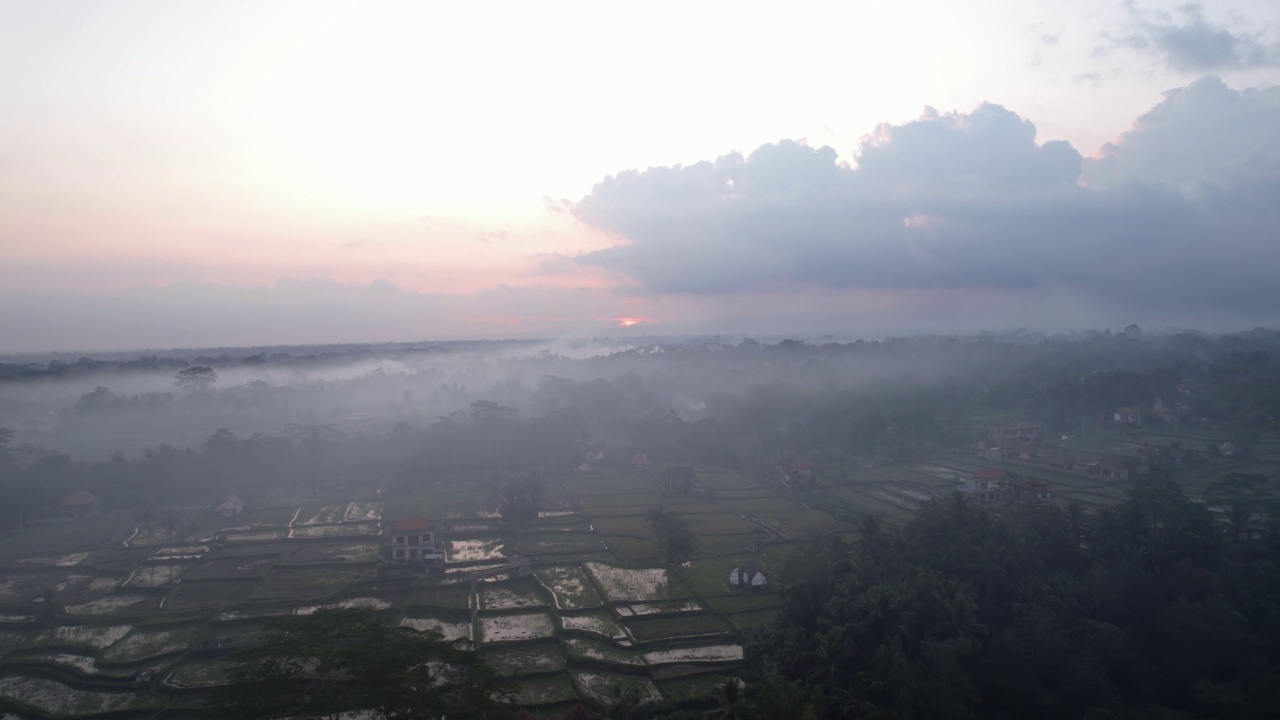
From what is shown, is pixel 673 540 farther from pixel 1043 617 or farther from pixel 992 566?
pixel 1043 617

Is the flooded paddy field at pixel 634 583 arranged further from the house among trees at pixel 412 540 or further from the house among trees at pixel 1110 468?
the house among trees at pixel 1110 468

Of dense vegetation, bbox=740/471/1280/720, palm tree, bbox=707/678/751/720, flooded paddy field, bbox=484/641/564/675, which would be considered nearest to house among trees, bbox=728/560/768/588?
dense vegetation, bbox=740/471/1280/720

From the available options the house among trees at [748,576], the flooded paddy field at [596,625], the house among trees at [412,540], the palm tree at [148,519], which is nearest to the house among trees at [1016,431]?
the house among trees at [748,576]

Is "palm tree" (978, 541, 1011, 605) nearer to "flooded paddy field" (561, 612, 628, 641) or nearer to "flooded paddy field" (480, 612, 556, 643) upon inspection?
"flooded paddy field" (561, 612, 628, 641)

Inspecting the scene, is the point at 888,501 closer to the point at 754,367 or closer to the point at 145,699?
the point at 145,699

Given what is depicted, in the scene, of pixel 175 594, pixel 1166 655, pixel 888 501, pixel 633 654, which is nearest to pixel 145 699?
pixel 175 594

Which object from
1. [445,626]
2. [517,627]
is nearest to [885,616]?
[517,627]
